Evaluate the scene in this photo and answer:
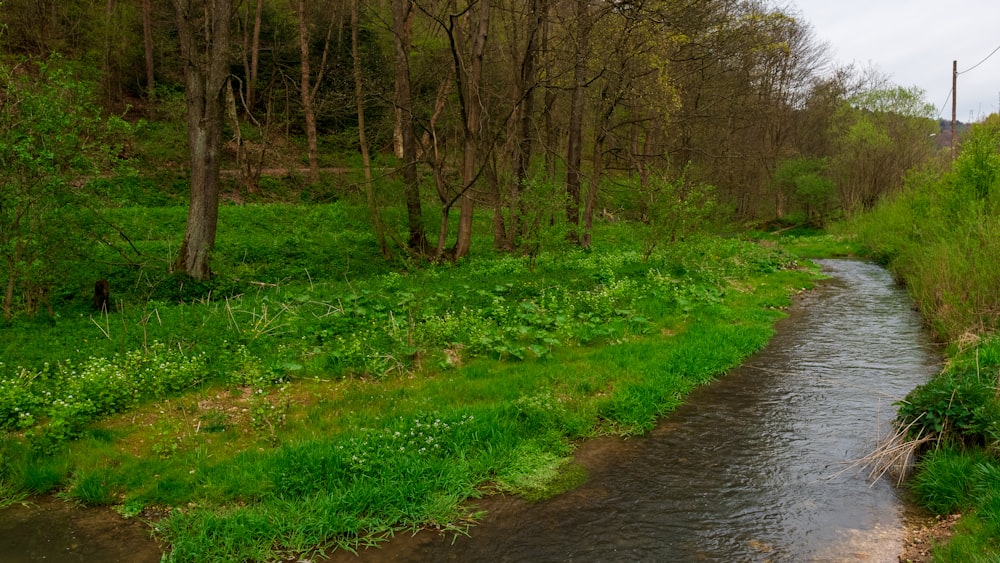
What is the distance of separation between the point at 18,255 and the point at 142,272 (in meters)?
3.12

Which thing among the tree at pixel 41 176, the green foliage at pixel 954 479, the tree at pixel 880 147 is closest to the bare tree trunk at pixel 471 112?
the tree at pixel 41 176

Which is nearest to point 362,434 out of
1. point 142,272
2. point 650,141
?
point 142,272

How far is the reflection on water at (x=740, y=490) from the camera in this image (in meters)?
4.75

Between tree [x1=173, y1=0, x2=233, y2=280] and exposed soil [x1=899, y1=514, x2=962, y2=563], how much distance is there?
11.9 metres

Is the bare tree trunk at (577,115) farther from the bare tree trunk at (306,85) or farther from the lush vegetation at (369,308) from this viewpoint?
the bare tree trunk at (306,85)

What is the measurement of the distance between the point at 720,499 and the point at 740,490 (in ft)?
0.96

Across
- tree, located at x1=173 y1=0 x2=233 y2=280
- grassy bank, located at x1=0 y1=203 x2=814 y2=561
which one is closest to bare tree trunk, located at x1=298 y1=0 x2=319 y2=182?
tree, located at x1=173 y1=0 x2=233 y2=280

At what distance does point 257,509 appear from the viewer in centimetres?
499

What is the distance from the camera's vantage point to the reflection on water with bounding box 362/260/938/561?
4.75 meters

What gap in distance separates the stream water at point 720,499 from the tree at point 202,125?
7775 mm

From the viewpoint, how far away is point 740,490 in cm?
569

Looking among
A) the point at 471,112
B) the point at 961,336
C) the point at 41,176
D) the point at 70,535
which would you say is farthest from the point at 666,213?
the point at 70,535

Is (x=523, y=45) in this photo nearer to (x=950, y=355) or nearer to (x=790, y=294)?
(x=790, y=294)

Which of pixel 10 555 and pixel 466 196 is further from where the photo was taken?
pixel 466 196
